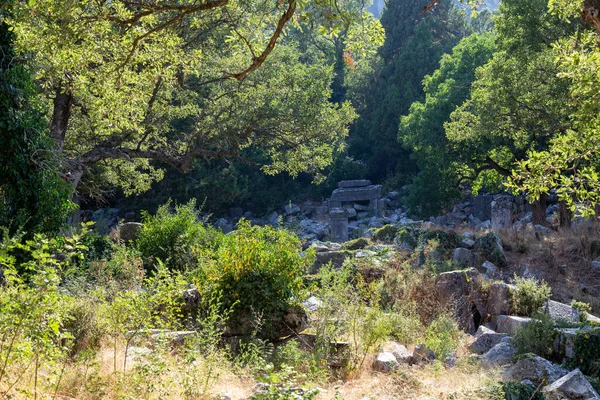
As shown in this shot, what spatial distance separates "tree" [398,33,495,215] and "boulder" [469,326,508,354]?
16.2 m

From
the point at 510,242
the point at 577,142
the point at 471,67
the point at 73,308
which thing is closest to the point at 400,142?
the point at 471,67

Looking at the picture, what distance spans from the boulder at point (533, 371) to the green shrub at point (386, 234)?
7.73 metres

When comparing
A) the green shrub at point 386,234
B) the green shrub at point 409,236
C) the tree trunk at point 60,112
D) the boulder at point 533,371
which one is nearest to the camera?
the boulder at point 533,371

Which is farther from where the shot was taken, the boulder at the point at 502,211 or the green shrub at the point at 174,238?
the boulder at the point at 502,211

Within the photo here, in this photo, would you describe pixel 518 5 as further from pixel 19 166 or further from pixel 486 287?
pixel 19 166

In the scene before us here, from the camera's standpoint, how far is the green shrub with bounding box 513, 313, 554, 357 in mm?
7004

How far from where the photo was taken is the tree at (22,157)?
925 cm

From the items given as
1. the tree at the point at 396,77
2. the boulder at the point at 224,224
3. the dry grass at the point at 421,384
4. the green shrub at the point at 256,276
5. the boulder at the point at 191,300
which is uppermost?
the tree at the point at 396,77

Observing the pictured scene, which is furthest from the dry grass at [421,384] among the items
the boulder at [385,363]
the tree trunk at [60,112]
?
the tree trunk at [60,112]

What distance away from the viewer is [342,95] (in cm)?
4372

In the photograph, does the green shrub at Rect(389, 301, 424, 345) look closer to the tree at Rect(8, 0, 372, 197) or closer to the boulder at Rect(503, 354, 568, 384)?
the boulder at Rect(503, 354, 568, 384)

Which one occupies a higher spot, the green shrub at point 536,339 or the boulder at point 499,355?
the green shrub at point 536,339

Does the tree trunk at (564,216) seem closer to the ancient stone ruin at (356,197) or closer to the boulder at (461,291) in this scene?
the boulder at (461,291)

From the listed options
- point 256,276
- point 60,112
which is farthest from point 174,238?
point 256,276
